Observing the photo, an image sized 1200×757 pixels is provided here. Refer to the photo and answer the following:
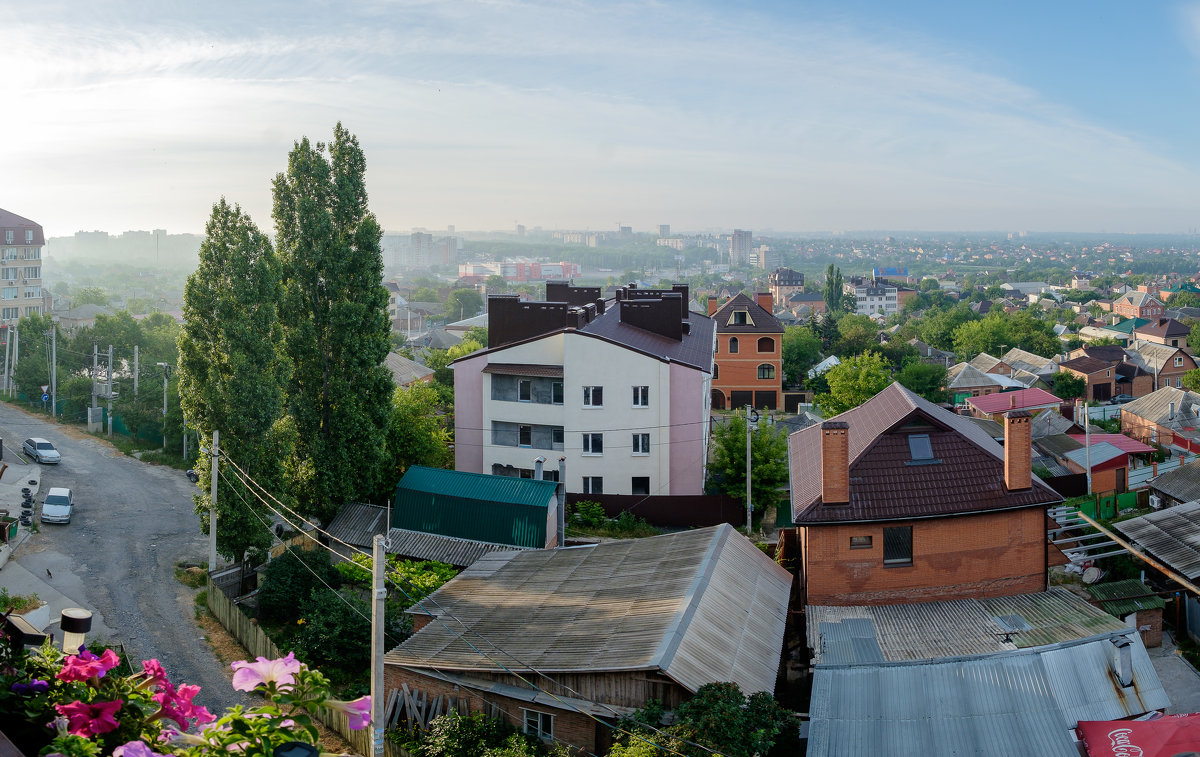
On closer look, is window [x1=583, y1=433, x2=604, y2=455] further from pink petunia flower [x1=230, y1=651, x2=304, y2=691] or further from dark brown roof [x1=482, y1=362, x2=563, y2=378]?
pink petunia flower [x1=230, y1=651, x2=304, y2=691]

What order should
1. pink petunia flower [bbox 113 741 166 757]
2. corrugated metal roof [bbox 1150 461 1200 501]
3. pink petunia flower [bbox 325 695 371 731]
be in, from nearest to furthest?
pink petunia flower [bbox 113 741 166 757]
pink petunia flower [bbox 325 695 371 731]
corrugated metal roof [bbox 1150 461 1200 501]

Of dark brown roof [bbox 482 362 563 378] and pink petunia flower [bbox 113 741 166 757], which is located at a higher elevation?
pink petunia flower [bbox 113 741 166 757]

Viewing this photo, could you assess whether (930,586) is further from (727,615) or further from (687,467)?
(687,467)

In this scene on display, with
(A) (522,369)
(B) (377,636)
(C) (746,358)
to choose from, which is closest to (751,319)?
(C) (746,358)

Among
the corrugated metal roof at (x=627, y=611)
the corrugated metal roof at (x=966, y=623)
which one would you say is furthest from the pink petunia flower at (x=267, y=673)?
the corrugated metal roof at (x=966, y=623)

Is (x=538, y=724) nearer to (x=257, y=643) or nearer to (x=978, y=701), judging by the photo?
(x=978, y=701)

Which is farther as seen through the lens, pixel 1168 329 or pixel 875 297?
pixel 875 297

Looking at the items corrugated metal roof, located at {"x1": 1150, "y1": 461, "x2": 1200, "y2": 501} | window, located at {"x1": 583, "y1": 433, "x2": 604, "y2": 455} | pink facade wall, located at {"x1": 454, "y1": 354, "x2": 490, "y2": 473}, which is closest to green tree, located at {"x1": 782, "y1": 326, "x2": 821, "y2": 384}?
corrugated metal roof, located at {"x1": 1150, "y1": 461, "x2": 1200, "y2": 501}

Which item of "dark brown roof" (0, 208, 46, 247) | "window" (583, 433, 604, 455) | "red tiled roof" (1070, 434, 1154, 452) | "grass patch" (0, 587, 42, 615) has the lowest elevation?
"grass patch" (0, 587, 42, 615)
